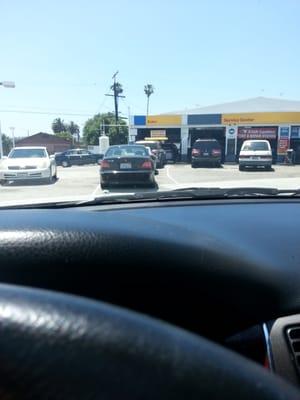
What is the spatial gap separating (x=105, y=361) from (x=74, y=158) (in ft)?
122

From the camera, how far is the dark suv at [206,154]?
1109 inches

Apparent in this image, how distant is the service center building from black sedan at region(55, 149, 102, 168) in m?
4.46

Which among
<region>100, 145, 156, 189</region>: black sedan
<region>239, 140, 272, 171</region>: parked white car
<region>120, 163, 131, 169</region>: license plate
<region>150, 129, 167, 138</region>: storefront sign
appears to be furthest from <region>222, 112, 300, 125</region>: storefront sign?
<region>120, 163, 131, 169</region>: license plate

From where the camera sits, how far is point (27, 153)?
58.3 ft

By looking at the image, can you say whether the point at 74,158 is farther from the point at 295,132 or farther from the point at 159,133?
the point at 295,132

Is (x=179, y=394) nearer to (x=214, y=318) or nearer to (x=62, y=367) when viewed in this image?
(x=62, y=367)

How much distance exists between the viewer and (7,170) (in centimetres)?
1602

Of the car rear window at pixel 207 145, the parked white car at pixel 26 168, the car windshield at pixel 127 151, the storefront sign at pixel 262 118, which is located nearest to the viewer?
the car windshield at pixel 127 151

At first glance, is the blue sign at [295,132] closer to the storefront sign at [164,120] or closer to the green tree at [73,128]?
the storefront sign at [164,120]

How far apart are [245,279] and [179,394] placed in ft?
4.00

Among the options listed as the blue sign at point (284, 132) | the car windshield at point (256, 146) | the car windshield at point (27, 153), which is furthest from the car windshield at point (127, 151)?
the blue sign at point (284, 132)

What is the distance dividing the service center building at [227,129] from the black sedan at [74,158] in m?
4.46

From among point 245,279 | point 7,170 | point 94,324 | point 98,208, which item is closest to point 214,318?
point 245,279

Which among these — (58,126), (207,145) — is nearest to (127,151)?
(207,145)
